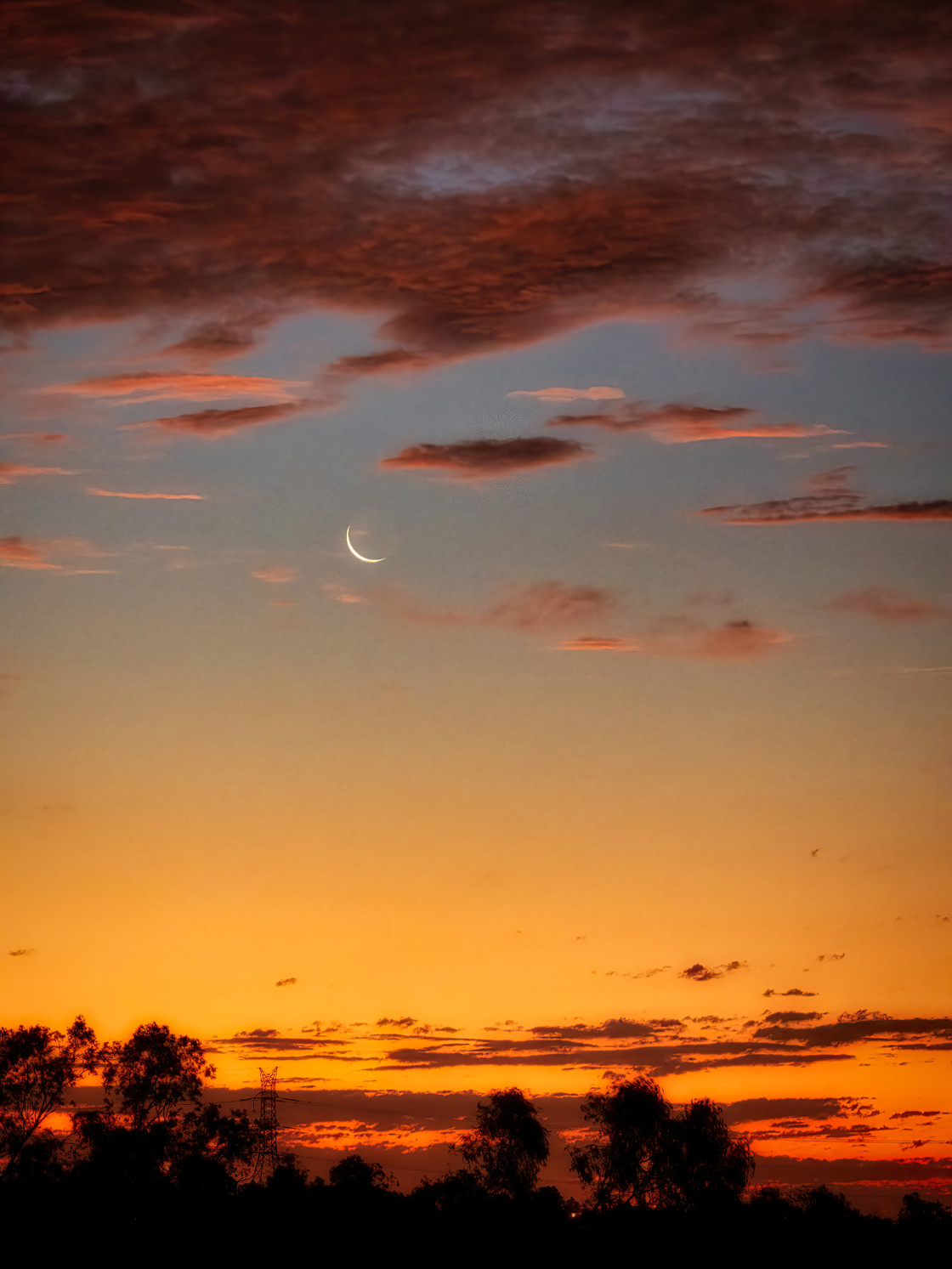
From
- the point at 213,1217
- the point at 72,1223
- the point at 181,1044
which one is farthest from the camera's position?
the point at 181,1044

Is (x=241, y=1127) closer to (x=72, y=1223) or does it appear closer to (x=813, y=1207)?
(x=72, y=1223)

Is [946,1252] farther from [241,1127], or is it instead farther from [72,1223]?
[72,1223]

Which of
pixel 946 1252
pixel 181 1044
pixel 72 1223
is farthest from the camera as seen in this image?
pixel 946 1252

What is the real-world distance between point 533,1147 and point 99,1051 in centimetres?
4043

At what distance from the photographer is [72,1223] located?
85125 mm

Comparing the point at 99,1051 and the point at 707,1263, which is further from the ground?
the point at 99,1051

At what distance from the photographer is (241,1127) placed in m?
99.2

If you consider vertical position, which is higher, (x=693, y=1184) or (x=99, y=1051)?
(x=99, y=1051)

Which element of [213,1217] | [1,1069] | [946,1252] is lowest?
[946,1252]

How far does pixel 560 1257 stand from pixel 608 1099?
2561 centimetres

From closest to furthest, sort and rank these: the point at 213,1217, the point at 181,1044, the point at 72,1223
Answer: the point at 72,1223 → the point at 213,1217 → the point at 181,1044

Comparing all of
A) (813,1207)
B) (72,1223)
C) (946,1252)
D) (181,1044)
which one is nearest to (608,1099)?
(813,1207)

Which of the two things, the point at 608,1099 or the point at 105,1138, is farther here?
the point at 608,1099

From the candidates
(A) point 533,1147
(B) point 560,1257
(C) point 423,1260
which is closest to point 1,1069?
(C) point 423,1260
